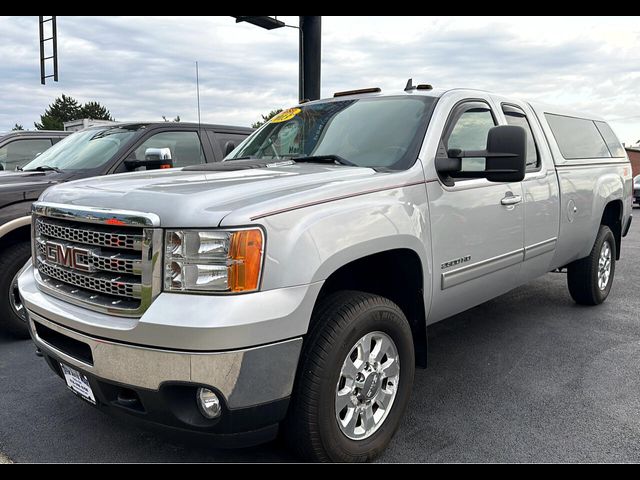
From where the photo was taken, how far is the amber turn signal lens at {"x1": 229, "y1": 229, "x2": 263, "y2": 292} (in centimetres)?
214

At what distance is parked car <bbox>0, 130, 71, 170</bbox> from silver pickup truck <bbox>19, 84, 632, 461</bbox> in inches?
159

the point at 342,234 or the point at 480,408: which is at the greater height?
the point at 342,234

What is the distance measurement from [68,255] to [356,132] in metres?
1.85

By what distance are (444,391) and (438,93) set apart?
195cm

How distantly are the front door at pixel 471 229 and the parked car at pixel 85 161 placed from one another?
235 centimetres

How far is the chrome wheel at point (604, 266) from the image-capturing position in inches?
217

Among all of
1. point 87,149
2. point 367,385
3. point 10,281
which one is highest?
point 87,149

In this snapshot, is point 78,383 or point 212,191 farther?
point 78,383

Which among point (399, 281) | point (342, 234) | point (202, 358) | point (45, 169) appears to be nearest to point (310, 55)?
point (45, 169)

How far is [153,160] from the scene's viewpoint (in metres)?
4.79

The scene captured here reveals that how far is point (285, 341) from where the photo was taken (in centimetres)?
223

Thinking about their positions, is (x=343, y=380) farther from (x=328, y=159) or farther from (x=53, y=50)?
(x=53, y=50)

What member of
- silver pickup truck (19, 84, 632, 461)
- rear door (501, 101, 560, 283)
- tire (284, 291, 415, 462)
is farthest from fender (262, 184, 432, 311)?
rear door (501, 101, 560, 283)
